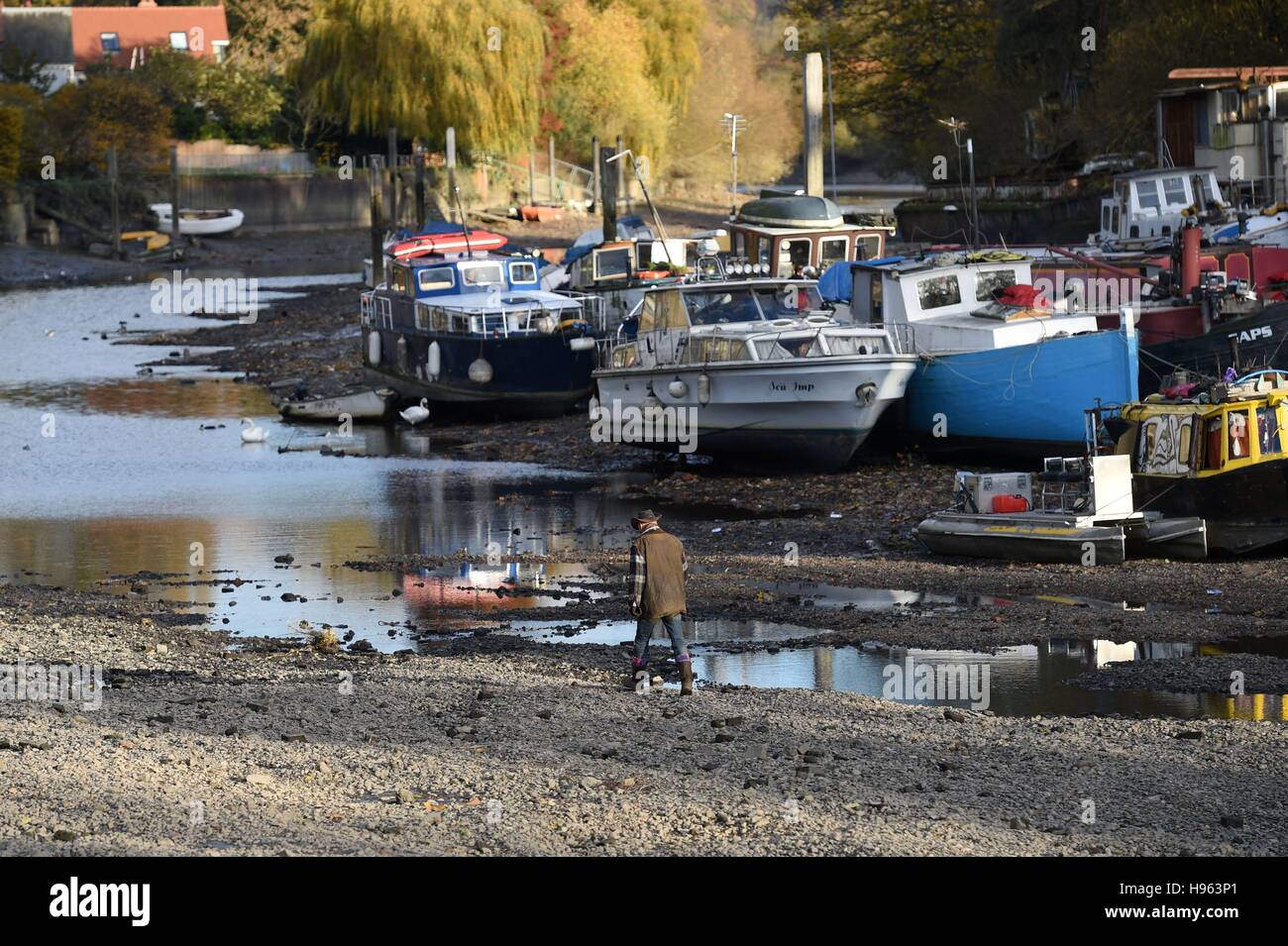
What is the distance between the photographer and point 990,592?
19.9 metres

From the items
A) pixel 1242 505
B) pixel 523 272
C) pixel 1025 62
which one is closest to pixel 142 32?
pixel 1025 62

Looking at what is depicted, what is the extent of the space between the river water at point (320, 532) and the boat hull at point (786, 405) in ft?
6.53

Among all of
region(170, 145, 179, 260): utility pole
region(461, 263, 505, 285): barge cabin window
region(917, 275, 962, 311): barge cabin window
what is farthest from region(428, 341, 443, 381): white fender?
region(170, 145, 179, 260): utility pole

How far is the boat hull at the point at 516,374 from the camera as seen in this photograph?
3506 cm

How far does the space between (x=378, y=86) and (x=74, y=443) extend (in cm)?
4603

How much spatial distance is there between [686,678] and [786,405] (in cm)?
1306

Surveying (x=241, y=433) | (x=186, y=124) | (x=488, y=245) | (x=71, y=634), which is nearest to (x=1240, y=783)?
(x=71, y=634)

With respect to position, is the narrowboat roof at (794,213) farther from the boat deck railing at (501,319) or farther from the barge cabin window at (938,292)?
the barge cabin window at (938,292)

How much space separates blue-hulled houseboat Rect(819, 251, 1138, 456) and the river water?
4940 millimetres

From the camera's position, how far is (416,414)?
119 feet

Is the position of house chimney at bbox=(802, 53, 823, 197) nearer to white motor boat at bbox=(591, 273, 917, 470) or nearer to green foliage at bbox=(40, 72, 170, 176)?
white motor boat at bbox=(591, 273, 917, 470)

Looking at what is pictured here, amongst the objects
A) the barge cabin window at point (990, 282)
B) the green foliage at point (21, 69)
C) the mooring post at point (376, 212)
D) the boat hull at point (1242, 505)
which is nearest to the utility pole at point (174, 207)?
the green foliage at point (21, 69)

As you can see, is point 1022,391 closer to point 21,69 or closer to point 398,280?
point 398,280
